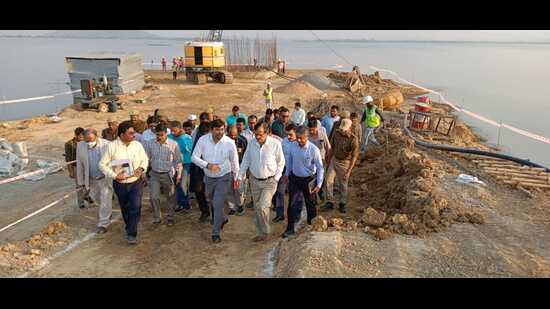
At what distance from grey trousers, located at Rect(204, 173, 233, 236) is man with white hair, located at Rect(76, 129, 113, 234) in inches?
63.1

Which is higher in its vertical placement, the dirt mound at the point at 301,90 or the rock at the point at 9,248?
the dirt mound at the point at 301,90

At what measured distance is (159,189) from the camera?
586 centimetres

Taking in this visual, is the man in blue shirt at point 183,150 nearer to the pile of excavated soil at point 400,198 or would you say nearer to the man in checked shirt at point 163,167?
the man in checked shirt at point 163,167

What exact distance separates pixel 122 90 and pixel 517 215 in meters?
17.9

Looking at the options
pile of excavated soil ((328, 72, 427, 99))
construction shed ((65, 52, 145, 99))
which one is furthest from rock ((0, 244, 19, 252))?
pile of excavated soil ((328, 72, 427, 99))

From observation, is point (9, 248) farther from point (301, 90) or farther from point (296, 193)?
point (301, 90)

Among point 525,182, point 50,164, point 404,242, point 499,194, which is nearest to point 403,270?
point 404,242

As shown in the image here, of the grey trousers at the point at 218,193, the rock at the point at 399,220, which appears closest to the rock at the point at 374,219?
the rock at the point at 399,220

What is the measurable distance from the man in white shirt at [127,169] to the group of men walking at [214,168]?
12 mm

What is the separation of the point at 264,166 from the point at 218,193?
731 millimetres

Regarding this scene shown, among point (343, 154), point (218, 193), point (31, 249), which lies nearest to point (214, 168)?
point (218, 193)

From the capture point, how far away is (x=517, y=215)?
18.6ft

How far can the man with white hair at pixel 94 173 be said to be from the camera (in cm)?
558

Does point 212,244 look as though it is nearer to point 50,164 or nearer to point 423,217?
point 423,217
